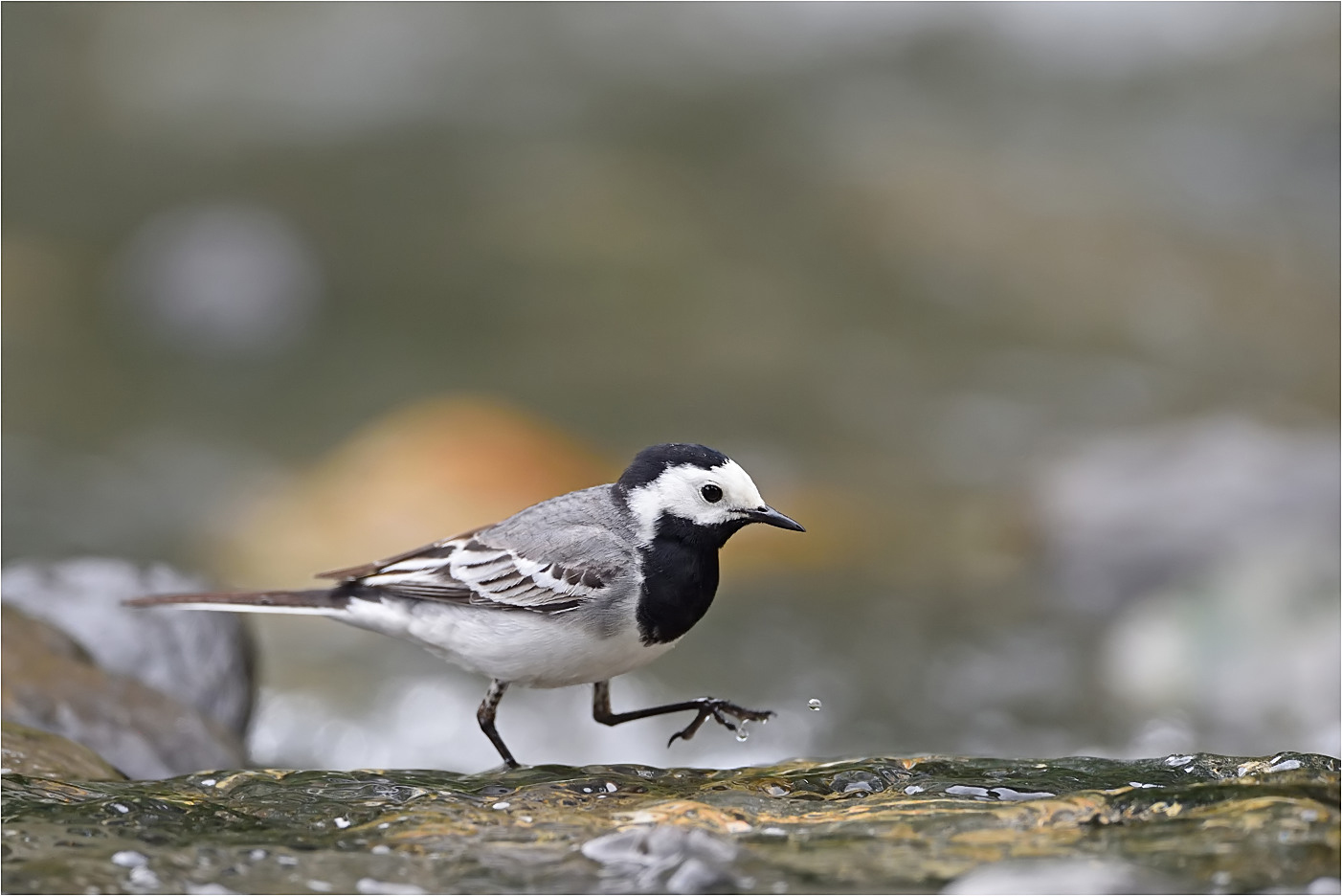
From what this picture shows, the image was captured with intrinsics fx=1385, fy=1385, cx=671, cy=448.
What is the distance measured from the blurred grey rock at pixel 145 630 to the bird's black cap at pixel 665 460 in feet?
8.29

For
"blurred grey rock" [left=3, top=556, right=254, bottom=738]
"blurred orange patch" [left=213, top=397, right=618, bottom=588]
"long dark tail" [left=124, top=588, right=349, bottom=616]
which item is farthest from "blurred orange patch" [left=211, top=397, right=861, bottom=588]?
"long dark tail" [left=124, top=588, right=349, bottom=616]

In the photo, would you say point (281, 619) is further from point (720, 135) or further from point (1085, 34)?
point (1085, 34)

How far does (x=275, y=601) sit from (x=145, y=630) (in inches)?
49.7

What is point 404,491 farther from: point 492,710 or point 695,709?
point 695,709

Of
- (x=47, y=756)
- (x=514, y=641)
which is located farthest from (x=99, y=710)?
(x=514, y=641)

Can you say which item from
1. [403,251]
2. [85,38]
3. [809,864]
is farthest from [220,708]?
[85,38]

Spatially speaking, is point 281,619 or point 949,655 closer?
point 949,655

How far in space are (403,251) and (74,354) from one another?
411 cm

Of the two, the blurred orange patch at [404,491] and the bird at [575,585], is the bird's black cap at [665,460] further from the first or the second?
the blurred orange patch at [404,491]

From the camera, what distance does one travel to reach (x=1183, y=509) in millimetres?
10977

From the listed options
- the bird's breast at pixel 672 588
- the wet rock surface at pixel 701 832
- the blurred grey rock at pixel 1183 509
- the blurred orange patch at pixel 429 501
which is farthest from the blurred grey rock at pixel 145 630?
the blurred grey rock at pixel 1183 509

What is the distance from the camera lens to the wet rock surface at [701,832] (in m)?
3.68

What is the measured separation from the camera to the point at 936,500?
12.9m

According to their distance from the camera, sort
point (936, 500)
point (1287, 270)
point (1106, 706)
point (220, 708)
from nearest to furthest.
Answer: point (220, 708)
point (1106, 706)
point (936, 500)
point (1287, 270)
